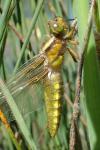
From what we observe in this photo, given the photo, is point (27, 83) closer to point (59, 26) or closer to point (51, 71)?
point (51, 71)

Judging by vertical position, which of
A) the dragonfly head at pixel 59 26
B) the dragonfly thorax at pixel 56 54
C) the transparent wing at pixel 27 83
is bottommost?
the transparent wing at pixel 27 83

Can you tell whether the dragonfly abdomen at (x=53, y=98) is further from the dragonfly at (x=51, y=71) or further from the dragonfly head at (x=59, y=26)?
the dragonfly head at (x=59, y=26)

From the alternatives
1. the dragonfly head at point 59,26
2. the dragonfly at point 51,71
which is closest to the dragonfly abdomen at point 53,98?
the dragonfly at point 51,71

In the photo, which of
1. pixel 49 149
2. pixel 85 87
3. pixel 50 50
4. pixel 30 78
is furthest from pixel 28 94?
pixel 49 149

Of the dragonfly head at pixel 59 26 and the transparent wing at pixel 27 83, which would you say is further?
the transparent wing at pixel 27 83

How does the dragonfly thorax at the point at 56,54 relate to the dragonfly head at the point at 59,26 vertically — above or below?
below

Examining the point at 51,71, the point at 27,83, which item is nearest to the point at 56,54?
the point at 51,71

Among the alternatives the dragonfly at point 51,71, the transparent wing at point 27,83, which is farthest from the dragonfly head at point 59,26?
the transparent wing at point 27,83
